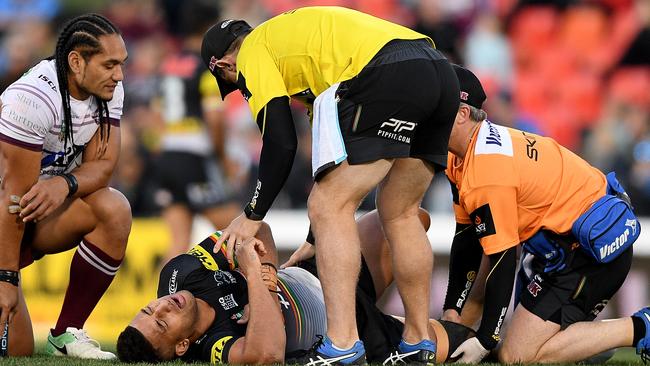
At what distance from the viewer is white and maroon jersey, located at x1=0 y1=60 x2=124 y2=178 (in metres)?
5.47

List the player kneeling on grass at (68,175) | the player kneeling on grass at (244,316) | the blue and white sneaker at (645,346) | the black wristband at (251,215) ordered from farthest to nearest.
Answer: the blue and white sneaker at (645,346) → the player kneeling on grass at (68,175) → the player kneeling on grass at (244,316) → the black wristband at (251,215)

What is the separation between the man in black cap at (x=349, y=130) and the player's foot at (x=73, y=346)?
1.20 metres

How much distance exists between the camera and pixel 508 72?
11.9 meters

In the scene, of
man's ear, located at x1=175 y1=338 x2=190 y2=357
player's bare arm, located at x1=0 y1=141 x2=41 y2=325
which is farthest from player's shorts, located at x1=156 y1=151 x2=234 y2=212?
man's ear, located at x1=175 y1=338 x2=190 y2=357

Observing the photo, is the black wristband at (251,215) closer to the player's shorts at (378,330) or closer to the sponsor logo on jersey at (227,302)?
the sponsor logo on jersey at (227,302)

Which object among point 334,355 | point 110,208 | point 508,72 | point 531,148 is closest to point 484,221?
point 531,148

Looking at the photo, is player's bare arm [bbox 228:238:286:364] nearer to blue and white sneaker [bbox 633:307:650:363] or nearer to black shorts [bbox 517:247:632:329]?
black shorts [bbox 517:247:632:329]

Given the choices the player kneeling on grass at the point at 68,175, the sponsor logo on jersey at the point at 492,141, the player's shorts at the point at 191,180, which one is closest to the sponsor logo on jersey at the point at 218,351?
the player kneeling on grass at the point at 68,175

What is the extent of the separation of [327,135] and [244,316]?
3.68 feet

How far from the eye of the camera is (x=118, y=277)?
32.3ft

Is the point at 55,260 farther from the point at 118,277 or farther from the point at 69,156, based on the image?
the point at 69,156

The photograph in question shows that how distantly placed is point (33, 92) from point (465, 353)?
255 cm

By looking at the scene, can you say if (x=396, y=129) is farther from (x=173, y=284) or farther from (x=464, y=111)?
(x=173, y=284)

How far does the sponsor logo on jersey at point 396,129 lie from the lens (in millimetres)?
4922
